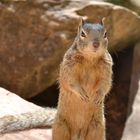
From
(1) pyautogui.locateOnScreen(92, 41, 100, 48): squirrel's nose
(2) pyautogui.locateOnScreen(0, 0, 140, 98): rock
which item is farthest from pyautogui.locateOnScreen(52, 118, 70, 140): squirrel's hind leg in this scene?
(2) pyautogui.locateOnScreen(0, 0, 140, 98): rock

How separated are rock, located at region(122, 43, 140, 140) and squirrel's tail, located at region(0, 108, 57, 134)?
105 centimetres

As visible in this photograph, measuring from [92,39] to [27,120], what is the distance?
166 cm

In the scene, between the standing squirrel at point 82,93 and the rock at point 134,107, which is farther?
the rock at point 134,107

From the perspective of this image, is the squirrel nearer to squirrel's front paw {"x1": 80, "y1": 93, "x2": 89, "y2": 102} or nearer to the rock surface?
squirrel's front paw {"x1": 80, "y1": 93, "x2": 89, "y2": 102}

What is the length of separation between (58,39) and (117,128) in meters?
1.64

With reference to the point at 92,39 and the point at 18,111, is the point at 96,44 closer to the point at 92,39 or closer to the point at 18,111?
the point at 92,39

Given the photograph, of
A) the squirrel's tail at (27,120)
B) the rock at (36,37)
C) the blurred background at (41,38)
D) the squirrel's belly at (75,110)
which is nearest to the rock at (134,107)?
the blurred background at (41,38)

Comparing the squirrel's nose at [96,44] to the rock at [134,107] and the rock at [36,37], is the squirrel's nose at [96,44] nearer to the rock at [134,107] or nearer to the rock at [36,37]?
the rock at [134,107]

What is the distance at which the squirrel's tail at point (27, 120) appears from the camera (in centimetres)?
552

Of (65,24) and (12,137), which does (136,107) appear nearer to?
(65,24)

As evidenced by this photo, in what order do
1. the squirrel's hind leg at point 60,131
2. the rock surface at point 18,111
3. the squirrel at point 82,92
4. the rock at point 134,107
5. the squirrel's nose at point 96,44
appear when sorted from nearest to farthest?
the squirrel's nose at point 96,44, the squirrel at point 82,92, the squirrel's hind leg at point 60,131, the rock surface at point 18,111, the rock at point 134,107

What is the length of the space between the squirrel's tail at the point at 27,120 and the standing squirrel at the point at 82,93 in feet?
2.92

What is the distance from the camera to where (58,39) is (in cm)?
709

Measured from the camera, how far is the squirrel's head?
434cm
